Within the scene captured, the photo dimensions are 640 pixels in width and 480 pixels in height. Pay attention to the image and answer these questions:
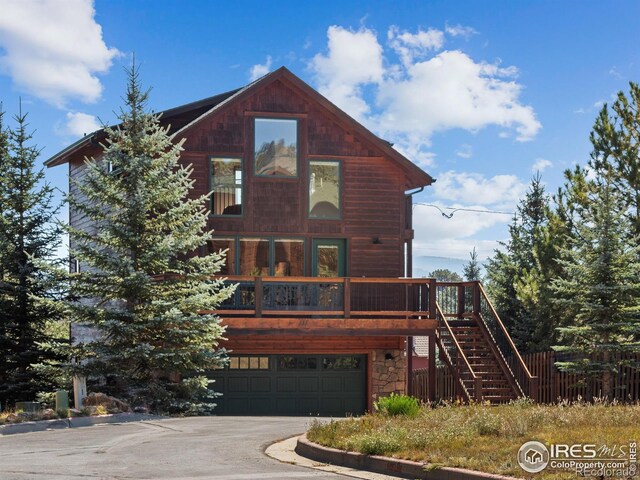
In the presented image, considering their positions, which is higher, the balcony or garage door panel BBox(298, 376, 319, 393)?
the balcony

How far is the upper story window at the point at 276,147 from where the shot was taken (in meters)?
29.0

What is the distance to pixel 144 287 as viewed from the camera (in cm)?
2288

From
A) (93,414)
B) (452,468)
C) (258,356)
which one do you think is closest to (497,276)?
(258,356)

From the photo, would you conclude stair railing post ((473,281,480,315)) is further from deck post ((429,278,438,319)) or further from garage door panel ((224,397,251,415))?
garage door panel ((224,397,251,415))

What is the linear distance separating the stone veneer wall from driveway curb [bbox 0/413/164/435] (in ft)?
32.3

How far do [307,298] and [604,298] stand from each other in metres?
8.82

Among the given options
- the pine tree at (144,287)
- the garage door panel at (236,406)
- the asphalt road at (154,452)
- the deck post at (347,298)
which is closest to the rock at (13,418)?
the asphalt road at (154,452)

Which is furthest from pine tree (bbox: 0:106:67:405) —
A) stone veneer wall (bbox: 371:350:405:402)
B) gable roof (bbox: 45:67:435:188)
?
stone veneer wall (bbox: 371:350:405:402)

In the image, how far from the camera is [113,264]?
74.5 ft

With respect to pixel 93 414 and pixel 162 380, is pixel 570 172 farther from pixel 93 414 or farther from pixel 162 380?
pixel 93 414

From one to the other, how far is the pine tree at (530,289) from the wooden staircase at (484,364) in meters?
5.94

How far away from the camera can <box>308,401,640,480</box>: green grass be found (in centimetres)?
1122

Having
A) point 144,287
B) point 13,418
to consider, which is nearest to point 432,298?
point 144,287

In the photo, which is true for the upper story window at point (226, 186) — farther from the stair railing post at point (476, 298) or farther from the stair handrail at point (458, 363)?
the stair railing post at point (476, 298)
